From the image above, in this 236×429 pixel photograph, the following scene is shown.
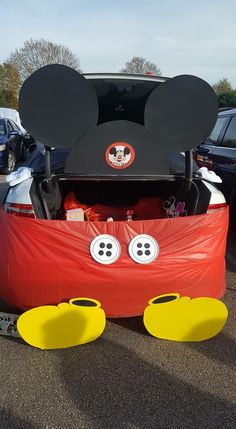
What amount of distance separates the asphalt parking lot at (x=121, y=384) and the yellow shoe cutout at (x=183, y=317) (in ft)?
0.34

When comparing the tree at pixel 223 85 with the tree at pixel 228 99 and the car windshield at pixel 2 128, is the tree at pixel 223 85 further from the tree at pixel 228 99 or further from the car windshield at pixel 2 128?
the car windshield at pixel 2 128

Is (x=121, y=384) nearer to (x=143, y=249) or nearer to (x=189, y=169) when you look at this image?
(x=143, y=249)

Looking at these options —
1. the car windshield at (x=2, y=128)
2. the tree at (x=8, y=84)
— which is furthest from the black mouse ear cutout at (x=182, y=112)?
the tree at (x=8, y=84)

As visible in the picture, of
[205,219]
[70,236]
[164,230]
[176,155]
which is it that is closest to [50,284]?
[70,236]

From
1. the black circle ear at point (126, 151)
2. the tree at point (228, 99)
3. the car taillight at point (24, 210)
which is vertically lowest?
the car taillight at point (24, 210)

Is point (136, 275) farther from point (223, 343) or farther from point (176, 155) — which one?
point (176, 155)

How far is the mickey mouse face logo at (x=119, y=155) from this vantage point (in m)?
3.58

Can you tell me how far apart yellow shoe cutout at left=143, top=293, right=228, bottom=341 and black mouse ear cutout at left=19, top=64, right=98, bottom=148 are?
1.37 metres

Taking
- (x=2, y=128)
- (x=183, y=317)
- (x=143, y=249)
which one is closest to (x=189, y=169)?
(x=143, y=249)

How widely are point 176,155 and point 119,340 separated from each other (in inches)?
71.4

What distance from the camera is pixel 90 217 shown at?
4.38 m

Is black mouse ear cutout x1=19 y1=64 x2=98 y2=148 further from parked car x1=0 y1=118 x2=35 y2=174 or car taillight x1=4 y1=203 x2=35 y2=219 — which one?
parked car x1=0 y1=118 x2=35 y2=174

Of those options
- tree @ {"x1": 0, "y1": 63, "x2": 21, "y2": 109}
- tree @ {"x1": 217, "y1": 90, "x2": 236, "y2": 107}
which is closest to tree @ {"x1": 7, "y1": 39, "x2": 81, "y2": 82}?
tree @ {"x1": 0, "y1": 63, "x2": 21, "y2": 109}

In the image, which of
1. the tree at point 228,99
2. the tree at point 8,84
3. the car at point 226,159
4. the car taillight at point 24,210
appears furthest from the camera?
the tree at point 8,84
